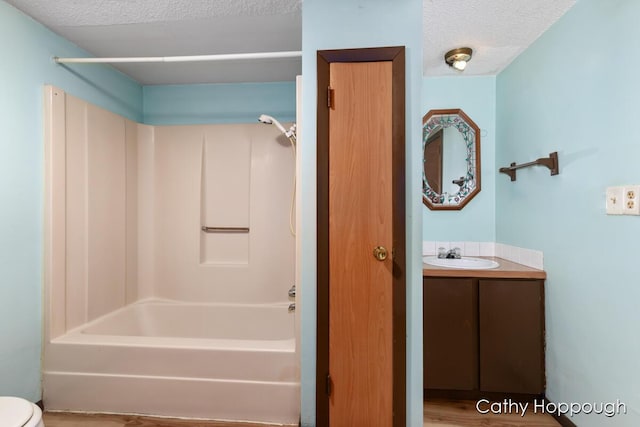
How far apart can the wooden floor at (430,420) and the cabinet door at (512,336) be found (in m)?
0.14

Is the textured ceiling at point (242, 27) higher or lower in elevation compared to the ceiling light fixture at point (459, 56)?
higher

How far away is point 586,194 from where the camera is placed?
1456mm

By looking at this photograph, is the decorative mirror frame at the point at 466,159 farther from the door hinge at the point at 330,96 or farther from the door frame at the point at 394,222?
the door hinge at the point at 330,96

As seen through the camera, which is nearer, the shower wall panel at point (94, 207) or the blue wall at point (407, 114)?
the blue wall at point (407, 114)

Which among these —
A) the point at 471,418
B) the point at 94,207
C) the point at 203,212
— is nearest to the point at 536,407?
the point at 471,418

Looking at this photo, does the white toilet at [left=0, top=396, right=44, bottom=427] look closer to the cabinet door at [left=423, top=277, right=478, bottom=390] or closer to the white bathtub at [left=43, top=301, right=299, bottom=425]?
the white bathtub at [left=43, top=301, right=299, bottom=425]

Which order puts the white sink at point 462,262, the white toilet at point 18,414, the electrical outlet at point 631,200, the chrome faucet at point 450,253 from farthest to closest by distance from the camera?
the chrome faucet at point 450,253, the white sink at point 462,262, the electrical outlet at point 631,200, the white toilet at point 18,414

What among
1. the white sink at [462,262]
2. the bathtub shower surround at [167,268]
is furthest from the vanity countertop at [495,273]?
the bathtub shower surround at [167,268]

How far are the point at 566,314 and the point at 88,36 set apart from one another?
336cm

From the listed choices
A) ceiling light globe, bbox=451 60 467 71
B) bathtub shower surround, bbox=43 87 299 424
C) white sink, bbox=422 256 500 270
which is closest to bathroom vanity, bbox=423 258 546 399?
white sink, bbox=422 256 500 270

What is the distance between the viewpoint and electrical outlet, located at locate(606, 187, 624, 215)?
1.25 meters

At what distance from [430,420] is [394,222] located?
1224mm

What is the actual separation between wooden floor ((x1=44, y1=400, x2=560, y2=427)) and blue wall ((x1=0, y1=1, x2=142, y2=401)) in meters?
0.27

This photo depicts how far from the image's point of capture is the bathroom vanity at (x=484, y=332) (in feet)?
5.64
